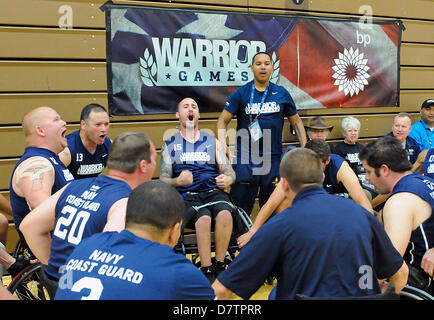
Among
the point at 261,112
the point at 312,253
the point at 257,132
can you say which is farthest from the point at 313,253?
the point at 261,112

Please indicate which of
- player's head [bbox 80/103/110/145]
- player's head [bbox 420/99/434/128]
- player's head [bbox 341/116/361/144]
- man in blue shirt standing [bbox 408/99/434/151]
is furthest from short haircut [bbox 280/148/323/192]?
player's head [bbox 420/99/434/128]

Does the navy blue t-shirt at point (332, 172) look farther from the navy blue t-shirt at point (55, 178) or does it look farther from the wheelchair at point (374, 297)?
the wheelchair at point (374, 297)

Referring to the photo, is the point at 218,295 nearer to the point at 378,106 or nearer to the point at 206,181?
the point at 206,181

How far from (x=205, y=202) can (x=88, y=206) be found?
199 cm

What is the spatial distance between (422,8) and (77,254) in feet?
22.0

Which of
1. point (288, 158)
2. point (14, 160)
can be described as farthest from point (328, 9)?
point (288, 158)

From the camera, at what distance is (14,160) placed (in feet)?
15.3

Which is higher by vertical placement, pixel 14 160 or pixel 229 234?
pixel 14 160

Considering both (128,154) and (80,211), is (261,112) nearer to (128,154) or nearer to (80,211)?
(128,154)

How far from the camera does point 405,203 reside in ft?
8.53

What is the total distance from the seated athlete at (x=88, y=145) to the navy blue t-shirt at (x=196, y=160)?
2.12ft

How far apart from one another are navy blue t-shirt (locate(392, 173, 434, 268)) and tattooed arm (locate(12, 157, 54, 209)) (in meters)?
2.24

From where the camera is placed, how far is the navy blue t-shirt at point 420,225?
2637 mm

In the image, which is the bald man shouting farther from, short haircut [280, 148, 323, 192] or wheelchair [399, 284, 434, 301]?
wheelchair [399, 284, 434, 301]
